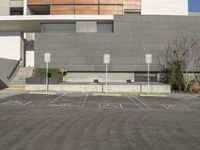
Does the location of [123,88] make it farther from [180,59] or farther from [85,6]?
[85,6]

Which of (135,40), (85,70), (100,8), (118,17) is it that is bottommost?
(85,70)

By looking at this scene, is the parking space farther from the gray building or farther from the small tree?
the gray building

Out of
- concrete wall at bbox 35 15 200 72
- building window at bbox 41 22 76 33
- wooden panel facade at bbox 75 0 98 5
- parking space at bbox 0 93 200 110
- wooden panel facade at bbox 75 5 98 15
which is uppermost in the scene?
wooden panel facade at bbox 75 0 98 5

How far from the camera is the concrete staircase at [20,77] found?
3200 centimetres

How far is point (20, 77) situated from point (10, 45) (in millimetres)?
9449

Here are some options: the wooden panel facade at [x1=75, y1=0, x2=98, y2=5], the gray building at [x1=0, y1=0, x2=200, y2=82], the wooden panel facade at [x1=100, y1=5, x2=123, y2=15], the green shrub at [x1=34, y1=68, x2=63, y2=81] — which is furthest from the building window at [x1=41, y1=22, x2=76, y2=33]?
the wooden panel facade at [x1=100, y1=5, x2=123, y2=15]

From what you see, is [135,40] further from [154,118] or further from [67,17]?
[154,118]

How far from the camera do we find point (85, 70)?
3262cm

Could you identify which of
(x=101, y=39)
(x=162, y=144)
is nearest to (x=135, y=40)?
(x=101, y=39)

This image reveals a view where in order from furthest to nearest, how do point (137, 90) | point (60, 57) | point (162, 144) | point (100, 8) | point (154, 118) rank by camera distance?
point (100, 8) → point (60, 57) → point (137, 90) → point (154, 118) → point (162, 144)

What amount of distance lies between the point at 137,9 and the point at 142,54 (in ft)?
36.6

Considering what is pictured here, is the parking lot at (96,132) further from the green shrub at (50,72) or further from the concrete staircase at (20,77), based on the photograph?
the concrete staircase at (20,77)

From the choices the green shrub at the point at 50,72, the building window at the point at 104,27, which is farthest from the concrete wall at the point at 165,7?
the green shrub at the point at 50,72

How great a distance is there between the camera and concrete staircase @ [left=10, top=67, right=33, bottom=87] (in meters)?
32.0
